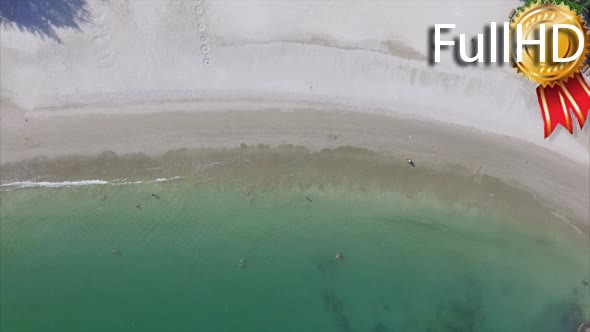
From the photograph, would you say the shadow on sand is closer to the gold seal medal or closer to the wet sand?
the wet sand

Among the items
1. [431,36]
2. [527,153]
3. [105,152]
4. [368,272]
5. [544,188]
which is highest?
[431,36]

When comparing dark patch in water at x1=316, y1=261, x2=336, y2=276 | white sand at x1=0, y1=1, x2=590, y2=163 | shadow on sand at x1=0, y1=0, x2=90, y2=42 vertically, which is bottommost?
dark patch in water at x1=316, y1=261, x2=336, y2=276

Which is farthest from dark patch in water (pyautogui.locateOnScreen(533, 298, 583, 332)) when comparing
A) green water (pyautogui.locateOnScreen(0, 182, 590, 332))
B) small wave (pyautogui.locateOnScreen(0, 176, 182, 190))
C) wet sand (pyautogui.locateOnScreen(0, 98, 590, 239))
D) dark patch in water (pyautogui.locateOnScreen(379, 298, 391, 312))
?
small wave (pyautogui.locateOnScreen(0, 176, 182, 190))

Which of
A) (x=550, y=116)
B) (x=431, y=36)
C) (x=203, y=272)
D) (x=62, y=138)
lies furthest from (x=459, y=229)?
(x=62, y=138)

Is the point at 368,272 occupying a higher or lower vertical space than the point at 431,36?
lower

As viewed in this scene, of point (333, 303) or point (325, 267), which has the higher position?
point (325, 267)

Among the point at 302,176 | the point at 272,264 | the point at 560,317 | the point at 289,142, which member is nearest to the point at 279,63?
the point at 289,142

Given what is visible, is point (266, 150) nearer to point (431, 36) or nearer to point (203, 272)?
point (203, 272)

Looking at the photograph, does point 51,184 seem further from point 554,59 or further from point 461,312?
point 554,59
